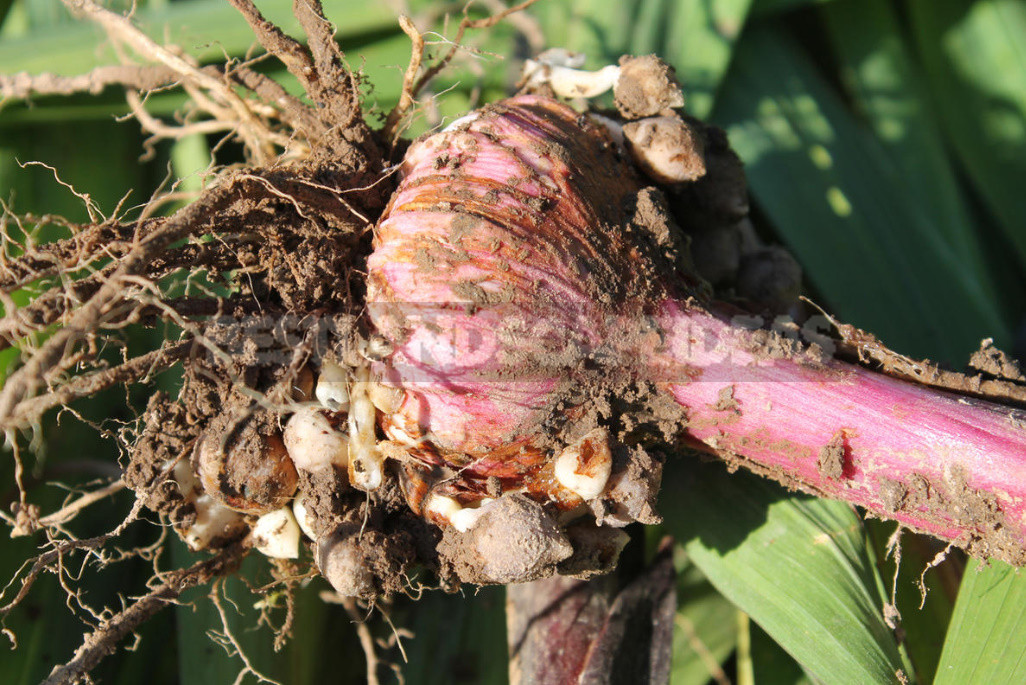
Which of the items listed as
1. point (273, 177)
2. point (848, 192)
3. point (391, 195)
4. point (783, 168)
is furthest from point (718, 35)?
point (273, 177)

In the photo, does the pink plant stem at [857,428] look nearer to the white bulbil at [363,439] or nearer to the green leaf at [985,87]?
the white bulbil at [363,439]

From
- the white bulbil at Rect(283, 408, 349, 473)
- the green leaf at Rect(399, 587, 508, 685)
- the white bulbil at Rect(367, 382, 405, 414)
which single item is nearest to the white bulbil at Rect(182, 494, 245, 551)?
the white bulbil at Rect(283, 408, 349, 473)

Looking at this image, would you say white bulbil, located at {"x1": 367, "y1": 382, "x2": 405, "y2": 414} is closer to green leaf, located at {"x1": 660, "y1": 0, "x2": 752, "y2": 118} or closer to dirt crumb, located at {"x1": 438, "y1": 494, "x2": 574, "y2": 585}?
dirt crumb, located at {"x1": 438, "y1": 494, "x2": 574, "y2": 585}

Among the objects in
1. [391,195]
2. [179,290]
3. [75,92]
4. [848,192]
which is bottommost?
[179,290]

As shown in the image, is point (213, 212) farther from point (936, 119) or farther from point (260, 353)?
point (936, 119)

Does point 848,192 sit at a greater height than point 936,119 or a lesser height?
lesser

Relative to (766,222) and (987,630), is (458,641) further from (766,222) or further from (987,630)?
(766,222)

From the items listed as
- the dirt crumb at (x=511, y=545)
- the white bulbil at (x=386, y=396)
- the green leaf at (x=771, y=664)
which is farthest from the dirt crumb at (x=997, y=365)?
the white bulbil at (x=386, y=396)
